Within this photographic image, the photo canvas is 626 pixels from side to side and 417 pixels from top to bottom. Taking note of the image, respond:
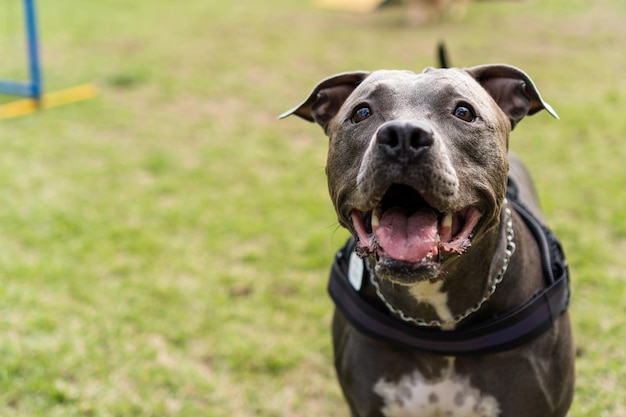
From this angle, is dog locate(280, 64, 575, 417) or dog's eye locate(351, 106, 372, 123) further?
dog's eye locate(351, 106, 372, 123)

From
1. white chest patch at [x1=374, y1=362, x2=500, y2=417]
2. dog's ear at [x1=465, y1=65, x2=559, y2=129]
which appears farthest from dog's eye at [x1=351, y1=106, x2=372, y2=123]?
white chest patch at [x1=374, y1=362, x2=500, y2=417]

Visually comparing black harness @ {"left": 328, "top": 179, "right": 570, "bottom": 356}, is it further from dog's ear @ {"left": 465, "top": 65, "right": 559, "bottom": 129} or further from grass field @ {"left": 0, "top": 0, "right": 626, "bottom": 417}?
grass field @ {"left": 0, "top": 0, "right": 626, "bottom": 417}

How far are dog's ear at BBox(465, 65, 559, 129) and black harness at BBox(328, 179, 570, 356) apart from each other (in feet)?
1.35

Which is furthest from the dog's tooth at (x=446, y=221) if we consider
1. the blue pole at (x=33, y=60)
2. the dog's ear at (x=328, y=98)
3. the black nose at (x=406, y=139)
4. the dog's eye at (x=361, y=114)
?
the blue pole at (x=33, y=60)

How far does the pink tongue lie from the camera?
2215 mm

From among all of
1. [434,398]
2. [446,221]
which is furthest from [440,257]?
[434,398]

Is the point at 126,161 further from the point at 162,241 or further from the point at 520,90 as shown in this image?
the point at 520,90

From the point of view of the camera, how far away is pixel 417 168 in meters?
2.12

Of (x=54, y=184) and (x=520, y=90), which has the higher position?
(x=520, y=90)

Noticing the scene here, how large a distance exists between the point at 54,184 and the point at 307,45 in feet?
20.6

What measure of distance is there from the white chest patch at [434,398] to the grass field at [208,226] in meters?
1.03

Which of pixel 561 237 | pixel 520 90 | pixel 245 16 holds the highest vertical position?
pixel 520 90

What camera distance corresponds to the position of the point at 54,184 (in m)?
6.35

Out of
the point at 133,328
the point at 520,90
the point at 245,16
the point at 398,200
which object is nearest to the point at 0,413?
the point at 133,328
